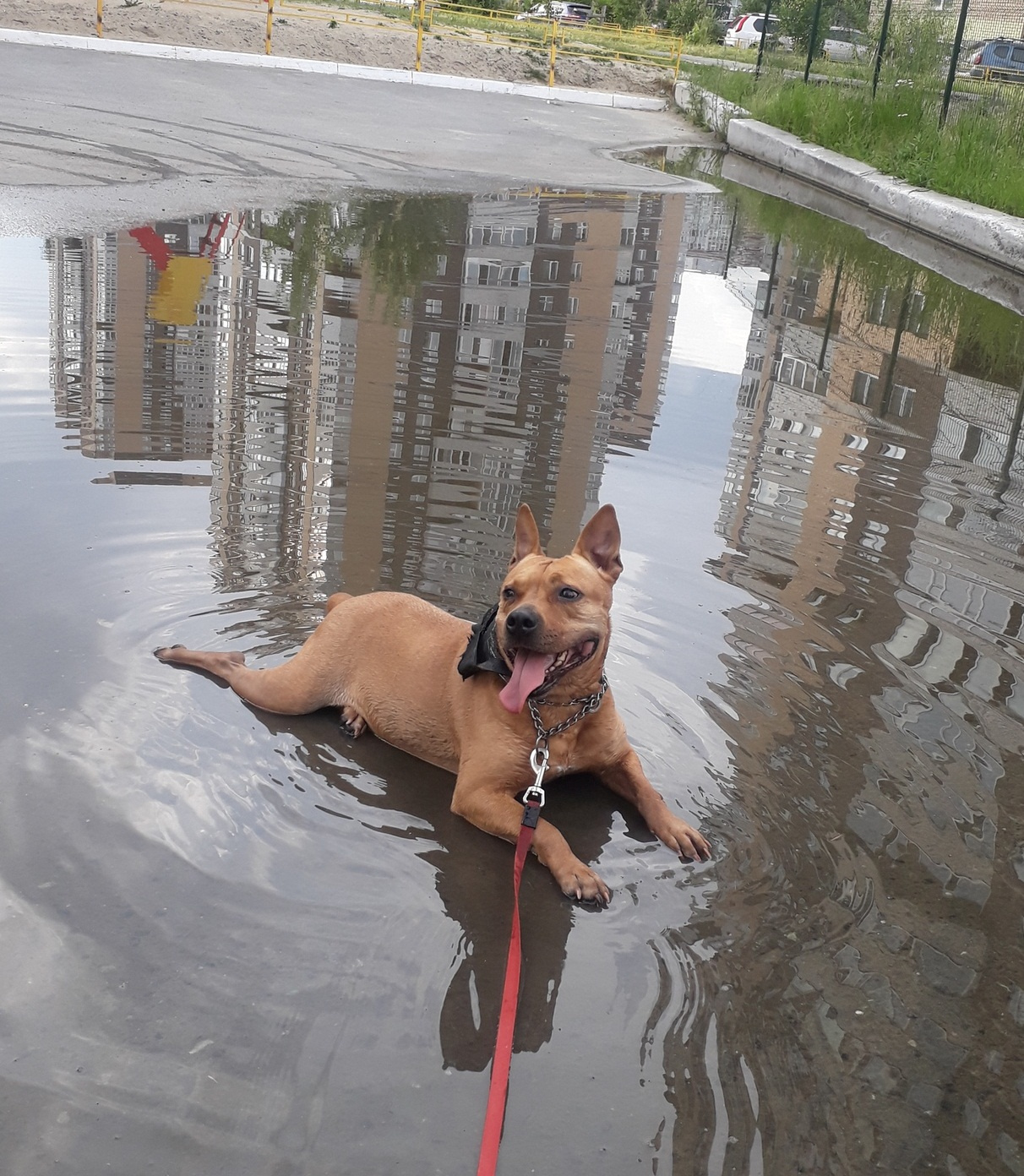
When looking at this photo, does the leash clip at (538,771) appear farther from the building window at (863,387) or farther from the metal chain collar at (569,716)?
the building window at (863,387)

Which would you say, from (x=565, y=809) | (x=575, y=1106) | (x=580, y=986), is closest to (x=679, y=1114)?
(x=575, y=1106)

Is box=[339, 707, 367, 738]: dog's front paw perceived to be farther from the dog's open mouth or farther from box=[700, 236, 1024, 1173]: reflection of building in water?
box=[700, 236, 1024, 1173]: reflection of building in water

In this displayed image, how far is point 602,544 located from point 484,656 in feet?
1.99

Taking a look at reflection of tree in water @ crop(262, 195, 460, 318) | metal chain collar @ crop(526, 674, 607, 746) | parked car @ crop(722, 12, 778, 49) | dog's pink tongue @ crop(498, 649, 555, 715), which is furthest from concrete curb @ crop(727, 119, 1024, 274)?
parked car @ crop(722, 12, 778, 49)

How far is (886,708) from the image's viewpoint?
510cm

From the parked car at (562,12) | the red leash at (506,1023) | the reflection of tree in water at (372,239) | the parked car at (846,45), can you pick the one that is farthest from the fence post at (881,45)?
the parked car at (562,12)

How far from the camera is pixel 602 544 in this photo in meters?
4.38

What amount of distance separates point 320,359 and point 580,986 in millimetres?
6654

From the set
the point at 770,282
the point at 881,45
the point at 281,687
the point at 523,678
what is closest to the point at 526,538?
the point at 523,678

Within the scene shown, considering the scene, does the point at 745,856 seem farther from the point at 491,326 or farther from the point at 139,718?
the point at 491,326

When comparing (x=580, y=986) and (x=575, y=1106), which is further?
(x=580, y=986)

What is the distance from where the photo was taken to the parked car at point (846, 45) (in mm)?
26203

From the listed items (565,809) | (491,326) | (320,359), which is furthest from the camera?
(491,326)

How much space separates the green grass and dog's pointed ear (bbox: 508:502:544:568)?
1522 cm
